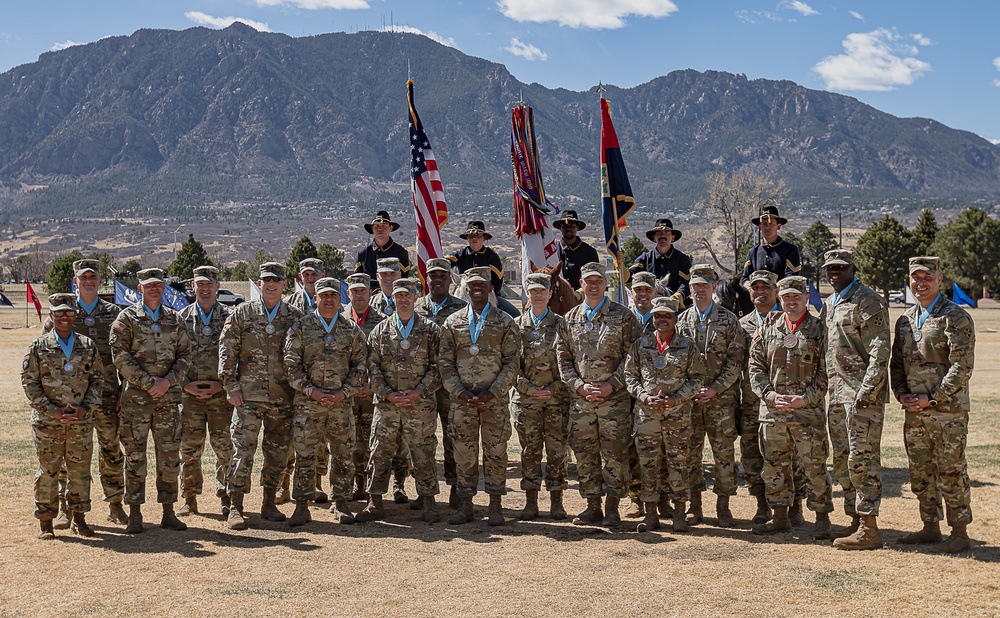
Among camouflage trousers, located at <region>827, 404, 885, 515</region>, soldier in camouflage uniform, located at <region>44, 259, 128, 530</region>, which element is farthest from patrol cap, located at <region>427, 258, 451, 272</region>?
camouflage trousers, located at <region>827, 404, 885, 515</region>

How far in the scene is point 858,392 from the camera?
8.07 meters

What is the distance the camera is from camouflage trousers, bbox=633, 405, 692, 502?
28.6ft

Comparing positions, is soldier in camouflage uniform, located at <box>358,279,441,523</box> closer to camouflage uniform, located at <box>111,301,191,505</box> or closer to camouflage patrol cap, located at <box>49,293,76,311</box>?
camouflage uniform, located at <box>111,301,191,505</box>

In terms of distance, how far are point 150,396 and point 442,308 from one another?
3.10 m

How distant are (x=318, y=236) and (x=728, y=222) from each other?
120970 millimetres

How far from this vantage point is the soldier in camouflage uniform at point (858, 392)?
8086 mm

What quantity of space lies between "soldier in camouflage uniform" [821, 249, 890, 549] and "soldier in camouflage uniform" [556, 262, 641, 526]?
1869 millimetres

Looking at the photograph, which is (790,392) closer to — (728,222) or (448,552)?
(448,552)

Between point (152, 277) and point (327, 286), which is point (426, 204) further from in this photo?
point (152, 277)

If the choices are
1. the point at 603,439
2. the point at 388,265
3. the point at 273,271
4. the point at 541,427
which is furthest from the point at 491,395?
the point at 388,265

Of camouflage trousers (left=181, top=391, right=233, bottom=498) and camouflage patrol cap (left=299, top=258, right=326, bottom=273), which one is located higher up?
camouflage patrol cap (left=299, top=258, right=326, bottom=273)

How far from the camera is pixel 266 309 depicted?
30.7 feet

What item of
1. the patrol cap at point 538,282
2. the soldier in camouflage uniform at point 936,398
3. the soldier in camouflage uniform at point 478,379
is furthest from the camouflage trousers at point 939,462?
the soldier in camouflage uniform at point 478,379

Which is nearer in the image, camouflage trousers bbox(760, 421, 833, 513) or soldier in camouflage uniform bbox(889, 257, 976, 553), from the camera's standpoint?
soldier in camouflage uniform bbox(889, 257, 976, 553)
